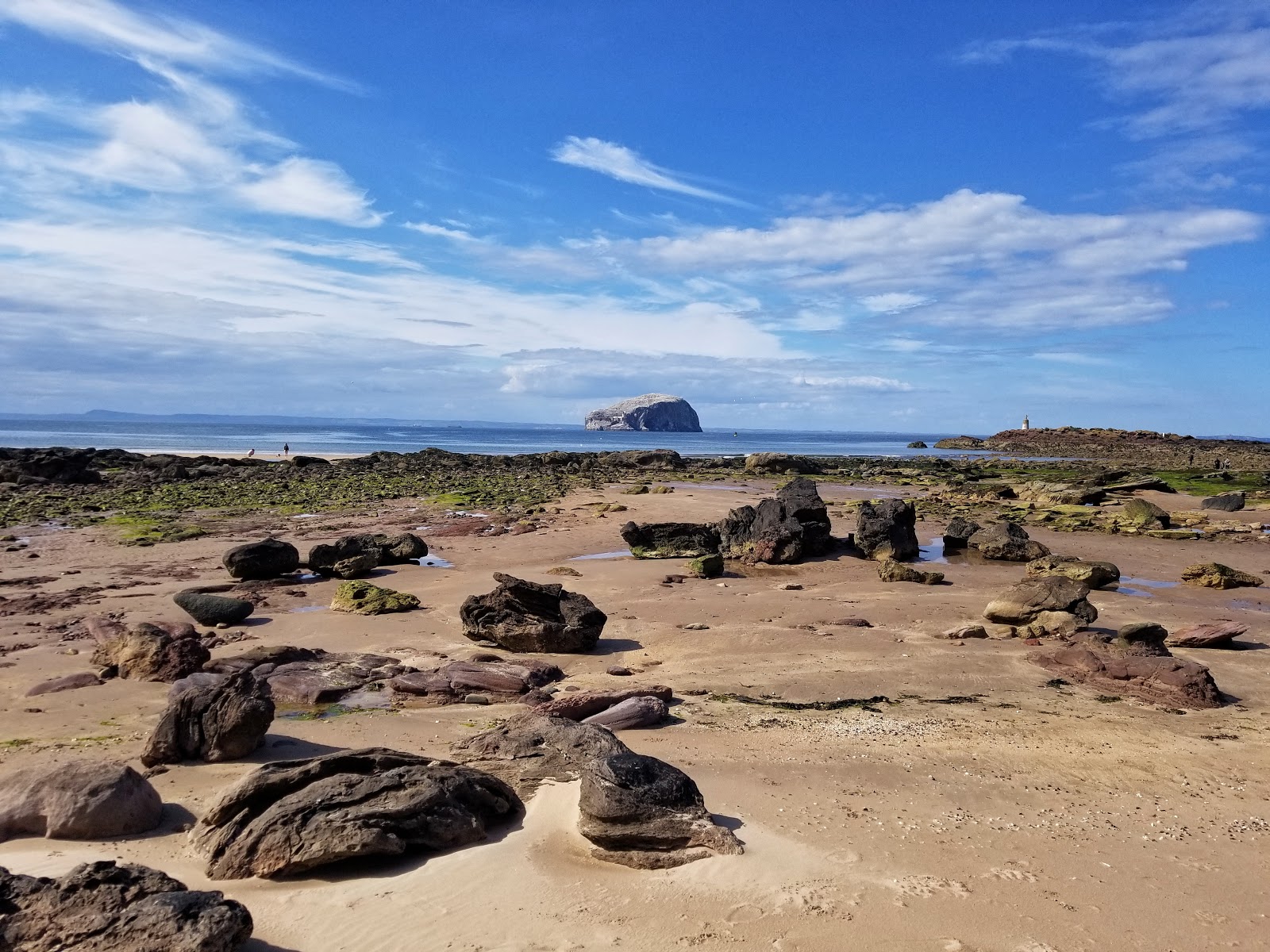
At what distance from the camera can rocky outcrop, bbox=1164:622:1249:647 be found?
12.3 m

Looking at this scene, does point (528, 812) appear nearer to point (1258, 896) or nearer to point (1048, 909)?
point (1048, 909)

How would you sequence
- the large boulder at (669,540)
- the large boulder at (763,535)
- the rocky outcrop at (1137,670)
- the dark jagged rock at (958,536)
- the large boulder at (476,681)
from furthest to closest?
the dark jagged rock at (958,536), the large boulder at (669,540), the large boulder at (763,535), the rocky outcrop at (1137,670), the large boulder at (476,681)

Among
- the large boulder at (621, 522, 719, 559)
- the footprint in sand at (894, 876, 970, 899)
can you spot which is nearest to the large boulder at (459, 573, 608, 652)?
the footprint in sand at (894, 876, 970, 899)

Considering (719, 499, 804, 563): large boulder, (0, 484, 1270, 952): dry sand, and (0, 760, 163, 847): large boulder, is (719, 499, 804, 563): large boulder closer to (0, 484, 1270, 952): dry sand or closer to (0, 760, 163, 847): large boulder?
(0, 484, 1270, 952): dry sand

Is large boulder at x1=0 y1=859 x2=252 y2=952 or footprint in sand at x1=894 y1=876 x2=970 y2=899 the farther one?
footprint in sand at x1=894 y1=876 x2=970 y2=899

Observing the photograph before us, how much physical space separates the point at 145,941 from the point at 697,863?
328 centimetres

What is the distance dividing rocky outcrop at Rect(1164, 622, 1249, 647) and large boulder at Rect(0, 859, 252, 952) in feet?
42.2

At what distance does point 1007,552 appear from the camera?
20.1 meters

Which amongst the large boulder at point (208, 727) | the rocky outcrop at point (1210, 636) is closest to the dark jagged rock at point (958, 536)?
the rocky outcrop at point (1210, 636)

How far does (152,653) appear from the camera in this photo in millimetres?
9984

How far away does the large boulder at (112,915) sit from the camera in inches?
167

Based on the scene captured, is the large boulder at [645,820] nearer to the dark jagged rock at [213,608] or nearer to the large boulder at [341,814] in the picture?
the large boulder at [341,814]

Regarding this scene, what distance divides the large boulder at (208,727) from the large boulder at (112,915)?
2.70m

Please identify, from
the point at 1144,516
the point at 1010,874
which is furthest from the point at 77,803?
the point at 1144,516
